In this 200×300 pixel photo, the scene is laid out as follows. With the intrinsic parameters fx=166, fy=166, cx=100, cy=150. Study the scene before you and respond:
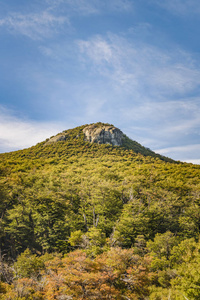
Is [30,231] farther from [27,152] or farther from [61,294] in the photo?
[27,152]

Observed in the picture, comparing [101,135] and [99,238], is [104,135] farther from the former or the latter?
[99,238]

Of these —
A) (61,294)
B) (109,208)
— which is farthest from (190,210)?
(61,294)

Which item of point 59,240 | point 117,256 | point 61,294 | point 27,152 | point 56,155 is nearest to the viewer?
point 61,294

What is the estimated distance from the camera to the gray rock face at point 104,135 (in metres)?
89.0

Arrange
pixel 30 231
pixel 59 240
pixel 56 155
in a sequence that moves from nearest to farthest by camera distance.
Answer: pixel 59 240
pixel 30 231
pixel 56 155

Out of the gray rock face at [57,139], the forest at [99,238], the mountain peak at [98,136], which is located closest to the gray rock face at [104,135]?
the mountain peak at [98,136]

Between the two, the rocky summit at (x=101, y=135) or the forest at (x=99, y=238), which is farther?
the rocky summit at (x=101, y=135)

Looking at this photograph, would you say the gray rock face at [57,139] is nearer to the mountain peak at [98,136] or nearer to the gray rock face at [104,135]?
the mountain peak at [98,136]

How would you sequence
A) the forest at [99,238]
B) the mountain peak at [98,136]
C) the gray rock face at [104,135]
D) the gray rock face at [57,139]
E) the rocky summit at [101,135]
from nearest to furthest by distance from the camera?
the forest at [99,238] → the gray rock face at [104,135] → the rocky summit at [101,135] → the mountain peak at [98,136] → the gray rock face at [57,139]

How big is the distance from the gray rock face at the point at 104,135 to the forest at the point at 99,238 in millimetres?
39364

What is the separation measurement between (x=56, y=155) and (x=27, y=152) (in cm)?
1875

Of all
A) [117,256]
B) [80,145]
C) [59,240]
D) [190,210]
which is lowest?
[59,240]

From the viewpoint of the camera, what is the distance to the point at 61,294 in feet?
42.9

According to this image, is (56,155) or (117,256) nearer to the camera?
(117,256)
